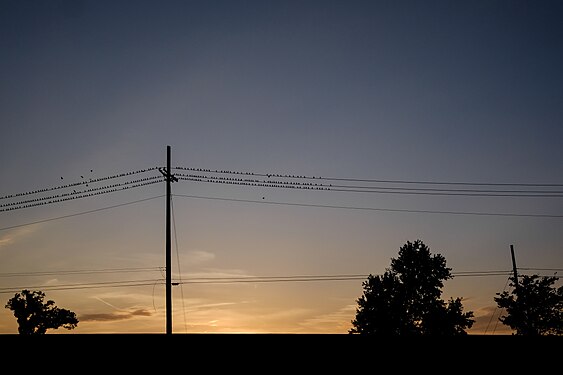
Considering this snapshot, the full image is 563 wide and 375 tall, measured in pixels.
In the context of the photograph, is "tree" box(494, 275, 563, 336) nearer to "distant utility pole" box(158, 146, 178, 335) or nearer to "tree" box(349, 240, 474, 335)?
"tree" box(349, 240, 474, 335)

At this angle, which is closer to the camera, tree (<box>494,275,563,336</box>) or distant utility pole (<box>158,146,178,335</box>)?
distant utility pole (<box>158,146,178,335</box>)

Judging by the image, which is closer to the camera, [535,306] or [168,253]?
[168,253]

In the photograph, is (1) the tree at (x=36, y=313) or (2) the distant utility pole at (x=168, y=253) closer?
(2) the distant utility pole at (x=168, y=253)

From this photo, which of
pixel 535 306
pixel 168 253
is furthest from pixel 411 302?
pixel 168 253

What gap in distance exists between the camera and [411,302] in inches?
2485

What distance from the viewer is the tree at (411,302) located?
2411 inches

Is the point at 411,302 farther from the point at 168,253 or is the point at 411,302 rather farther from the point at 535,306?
the point at 168,253

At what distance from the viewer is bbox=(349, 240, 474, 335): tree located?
6125cm

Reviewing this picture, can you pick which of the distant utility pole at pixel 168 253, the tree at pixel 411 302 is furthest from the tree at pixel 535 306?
the distant utility pole at pixel 168 253

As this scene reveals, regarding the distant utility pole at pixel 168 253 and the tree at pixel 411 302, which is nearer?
the distant utility pole at pixel 168 253

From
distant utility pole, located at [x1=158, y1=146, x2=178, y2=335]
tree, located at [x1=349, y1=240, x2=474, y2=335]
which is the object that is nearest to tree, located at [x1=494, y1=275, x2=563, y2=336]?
tree, located at [x1=349, y1=240, x2=474, y2=335]

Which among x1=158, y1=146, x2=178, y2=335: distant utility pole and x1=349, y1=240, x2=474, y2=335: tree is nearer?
x1=158, y1=146, x2=178, y2=335: distant utility pole

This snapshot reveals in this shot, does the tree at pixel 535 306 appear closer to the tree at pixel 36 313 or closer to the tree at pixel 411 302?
the tree at pixel 411 302

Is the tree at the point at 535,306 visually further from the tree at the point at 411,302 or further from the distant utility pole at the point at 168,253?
the distant utility pole at the point at 168,253
